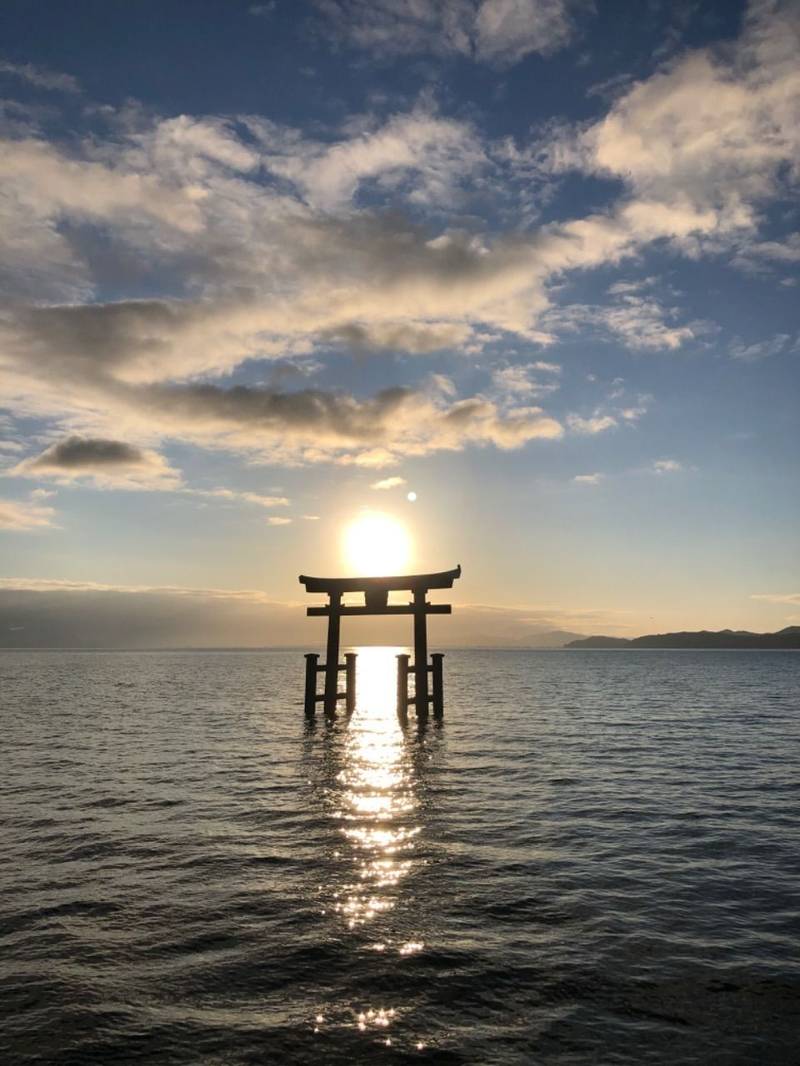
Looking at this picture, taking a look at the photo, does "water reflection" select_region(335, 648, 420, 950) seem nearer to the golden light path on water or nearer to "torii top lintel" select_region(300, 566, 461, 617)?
the golden light path on water

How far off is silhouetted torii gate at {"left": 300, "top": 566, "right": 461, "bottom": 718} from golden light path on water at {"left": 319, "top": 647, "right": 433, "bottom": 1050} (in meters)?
6.28

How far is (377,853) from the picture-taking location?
404 inches

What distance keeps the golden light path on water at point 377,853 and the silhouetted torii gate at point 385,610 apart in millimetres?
6281

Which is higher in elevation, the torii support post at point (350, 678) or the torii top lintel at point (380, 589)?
the torii top lintel at point (380, 589)

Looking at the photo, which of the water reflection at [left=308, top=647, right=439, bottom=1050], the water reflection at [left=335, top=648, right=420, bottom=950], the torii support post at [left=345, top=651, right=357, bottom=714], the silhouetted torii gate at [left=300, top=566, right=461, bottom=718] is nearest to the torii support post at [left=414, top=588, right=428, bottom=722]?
the silhouetted torii gate at [left=300, top=566, right=461, bottom=718]

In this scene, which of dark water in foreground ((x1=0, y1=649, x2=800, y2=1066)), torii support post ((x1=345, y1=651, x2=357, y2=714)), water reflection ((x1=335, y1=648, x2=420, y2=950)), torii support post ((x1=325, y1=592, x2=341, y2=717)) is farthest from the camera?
torii support post ((x1=345, y1=651, x2=357, y2=714))

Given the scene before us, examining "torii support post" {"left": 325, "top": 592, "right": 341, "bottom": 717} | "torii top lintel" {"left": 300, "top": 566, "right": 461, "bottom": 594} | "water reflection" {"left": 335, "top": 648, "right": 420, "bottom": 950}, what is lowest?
"water reflection" {"left": 335, "top": 648, "right": 420, "bottom": 950}

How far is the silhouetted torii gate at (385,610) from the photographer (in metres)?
26.3

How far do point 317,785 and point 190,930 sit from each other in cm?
851

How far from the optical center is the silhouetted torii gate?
86.2ft

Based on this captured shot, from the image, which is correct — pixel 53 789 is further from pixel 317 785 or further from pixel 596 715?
pixel 596 715

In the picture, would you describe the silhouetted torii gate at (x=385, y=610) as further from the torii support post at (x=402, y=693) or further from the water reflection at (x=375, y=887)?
the water reflection at (x=375, y=887)

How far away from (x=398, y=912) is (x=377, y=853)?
97.8 inches

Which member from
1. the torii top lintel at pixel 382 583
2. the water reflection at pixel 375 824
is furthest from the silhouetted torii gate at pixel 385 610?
the water reflection at pixel 375 824
